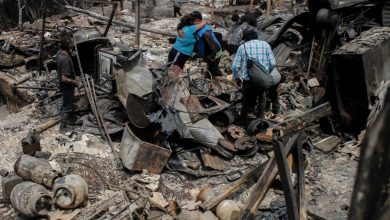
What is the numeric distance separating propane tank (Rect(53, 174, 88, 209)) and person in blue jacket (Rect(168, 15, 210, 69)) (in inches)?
149

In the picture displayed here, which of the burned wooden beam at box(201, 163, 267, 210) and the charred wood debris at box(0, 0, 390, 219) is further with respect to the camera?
the charred wood debris at box(0, 0, 390, 219)

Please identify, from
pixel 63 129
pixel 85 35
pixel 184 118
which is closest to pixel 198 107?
pixel 184 118

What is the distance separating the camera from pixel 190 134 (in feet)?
21.9

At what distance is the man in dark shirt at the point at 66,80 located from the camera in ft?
23.1

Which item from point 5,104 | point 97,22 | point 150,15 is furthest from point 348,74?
point 150,15

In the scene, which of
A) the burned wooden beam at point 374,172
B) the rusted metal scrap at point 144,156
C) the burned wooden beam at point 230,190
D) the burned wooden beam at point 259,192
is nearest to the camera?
the burned wooden beam at point 374,172

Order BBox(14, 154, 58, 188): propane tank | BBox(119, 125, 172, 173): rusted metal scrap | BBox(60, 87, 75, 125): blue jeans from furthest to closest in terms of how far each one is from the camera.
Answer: BBox(60, 87, 75, 125): blue jeans, BBox(119, 125, 172, 173): rusted metal scrap, BBox(14, 154, 58, 188): propane tank

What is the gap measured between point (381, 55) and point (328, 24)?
8.97 ft

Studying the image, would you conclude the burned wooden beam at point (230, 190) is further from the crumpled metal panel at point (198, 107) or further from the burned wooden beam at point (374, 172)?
the burned wooden beam at point (374, 172)

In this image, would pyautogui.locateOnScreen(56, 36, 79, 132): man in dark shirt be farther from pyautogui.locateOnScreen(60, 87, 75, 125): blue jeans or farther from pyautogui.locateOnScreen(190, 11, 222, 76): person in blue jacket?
pyautogui.locateOnScreen(190, 11, 222, 76): person in blue jacket

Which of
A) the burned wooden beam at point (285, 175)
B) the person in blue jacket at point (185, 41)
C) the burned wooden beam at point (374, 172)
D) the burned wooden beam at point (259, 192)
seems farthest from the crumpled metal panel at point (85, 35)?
the burned wooden beam at point (374, 172)

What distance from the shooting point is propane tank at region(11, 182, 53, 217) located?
533 cm

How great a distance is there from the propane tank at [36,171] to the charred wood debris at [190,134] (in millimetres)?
15

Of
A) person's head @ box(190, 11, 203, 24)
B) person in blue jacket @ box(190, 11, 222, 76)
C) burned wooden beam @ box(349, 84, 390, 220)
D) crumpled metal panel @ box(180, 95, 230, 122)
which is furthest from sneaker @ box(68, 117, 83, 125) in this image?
burned wooden beam @ box(349, 84, 390, 220)
